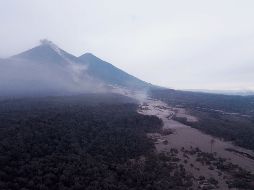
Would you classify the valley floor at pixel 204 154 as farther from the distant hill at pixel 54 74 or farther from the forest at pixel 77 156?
the distant hill at pixel 54 74

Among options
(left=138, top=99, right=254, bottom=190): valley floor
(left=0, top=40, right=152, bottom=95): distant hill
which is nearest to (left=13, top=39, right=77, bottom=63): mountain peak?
(left=0, top=40, right=152, bottom=95): distant hill

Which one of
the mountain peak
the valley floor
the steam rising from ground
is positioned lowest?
the valley floor

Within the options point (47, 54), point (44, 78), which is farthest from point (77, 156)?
point (47, 54)

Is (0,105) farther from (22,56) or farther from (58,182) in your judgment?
(22,56)

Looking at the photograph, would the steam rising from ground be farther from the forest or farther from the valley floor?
the valley floor

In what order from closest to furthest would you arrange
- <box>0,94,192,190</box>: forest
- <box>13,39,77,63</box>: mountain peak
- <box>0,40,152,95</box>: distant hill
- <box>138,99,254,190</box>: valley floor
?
<box>0,94,192,190</box>: forest → <box>138,99,254,190</box>: valley floor → <box>0,40,152,95</box>: distant hill → <box>13,39,77,63</box>: mountain peak

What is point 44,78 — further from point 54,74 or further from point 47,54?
point 47,54

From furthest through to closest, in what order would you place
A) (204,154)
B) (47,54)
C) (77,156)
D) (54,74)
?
(47,54)
(54,74)
(204,154)
(77,156)
